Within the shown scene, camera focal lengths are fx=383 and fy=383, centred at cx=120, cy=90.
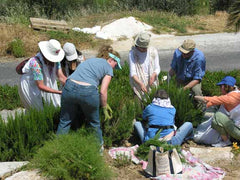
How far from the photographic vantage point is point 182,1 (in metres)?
20.8

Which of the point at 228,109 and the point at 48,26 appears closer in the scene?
the point at 228,109

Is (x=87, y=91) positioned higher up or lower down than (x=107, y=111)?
higher up

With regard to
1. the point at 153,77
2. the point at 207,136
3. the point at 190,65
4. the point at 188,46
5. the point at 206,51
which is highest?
the point at 188,46

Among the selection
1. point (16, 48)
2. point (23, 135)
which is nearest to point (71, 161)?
point (23, 135)

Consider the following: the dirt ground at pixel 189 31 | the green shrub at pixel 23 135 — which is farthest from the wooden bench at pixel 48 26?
the green shrub at pixel 23 135

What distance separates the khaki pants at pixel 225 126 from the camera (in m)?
5.04

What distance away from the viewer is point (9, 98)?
7.14 m

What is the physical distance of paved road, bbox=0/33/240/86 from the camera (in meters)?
10.7

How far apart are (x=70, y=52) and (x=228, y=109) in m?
2.23

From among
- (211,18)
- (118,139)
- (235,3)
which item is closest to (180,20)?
(211,18)

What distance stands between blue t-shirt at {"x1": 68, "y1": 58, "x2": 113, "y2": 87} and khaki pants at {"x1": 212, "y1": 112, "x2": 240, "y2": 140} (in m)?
1.71

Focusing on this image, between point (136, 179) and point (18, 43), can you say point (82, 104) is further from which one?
point (18, 43)

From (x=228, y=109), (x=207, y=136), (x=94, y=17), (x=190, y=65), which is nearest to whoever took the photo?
(x=228, y=109)

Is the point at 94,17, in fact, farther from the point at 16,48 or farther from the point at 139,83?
the point at 139,83
